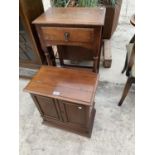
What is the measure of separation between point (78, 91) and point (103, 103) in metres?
0.60

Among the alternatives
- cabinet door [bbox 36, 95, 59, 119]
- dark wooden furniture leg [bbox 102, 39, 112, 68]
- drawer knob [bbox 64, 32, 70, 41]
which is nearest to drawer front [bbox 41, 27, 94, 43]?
drawer knob [bbox 64, 32, 70, 41]

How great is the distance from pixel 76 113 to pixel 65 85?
0.23 metres

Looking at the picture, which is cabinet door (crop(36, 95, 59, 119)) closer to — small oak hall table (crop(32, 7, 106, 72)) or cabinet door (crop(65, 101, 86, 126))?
cabinet door (crop(65, 101, 86, 126))

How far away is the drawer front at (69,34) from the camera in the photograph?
98 cm

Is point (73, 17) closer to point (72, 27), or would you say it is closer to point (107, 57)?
point (72, 27)

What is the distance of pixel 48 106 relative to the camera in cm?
108

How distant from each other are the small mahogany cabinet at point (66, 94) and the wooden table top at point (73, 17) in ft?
1.17

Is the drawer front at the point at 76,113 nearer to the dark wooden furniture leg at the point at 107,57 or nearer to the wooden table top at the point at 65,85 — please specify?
the wooden table top at the point at 65,85

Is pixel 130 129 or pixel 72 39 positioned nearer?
pixel 72 39
